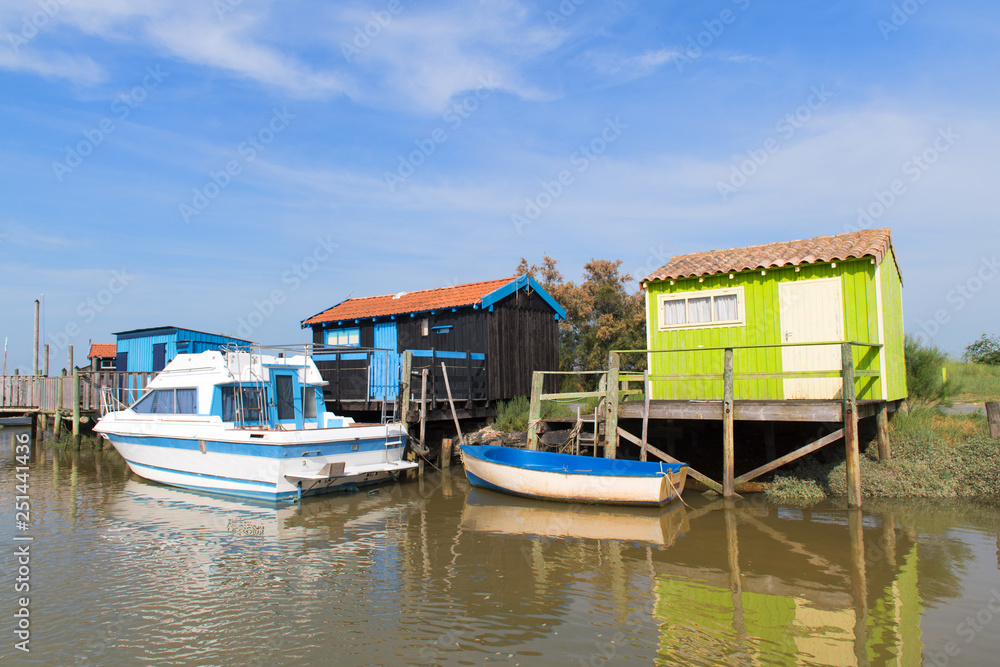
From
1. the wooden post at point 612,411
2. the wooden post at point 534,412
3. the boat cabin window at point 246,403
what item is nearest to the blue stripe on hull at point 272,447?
the boat cabin window at point 246,403

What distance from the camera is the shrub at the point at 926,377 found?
16.4 m

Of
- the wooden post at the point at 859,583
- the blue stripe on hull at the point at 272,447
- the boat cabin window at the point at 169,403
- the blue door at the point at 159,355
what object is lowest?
the wooden post at the point at 859,583

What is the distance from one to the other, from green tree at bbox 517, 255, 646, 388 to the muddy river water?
16019mm

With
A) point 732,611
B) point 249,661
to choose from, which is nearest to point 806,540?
point 732,611

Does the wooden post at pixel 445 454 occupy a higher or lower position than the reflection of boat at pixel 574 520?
higher

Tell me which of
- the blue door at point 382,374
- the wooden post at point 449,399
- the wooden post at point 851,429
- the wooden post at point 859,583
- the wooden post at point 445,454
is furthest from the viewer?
the blue door at point 382,374

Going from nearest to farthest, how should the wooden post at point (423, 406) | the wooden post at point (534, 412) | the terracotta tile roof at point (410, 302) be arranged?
the wooden post at point (534, 412)
the wooden post at point (423, 406)
the terracotta tile roof at point (410, 302)

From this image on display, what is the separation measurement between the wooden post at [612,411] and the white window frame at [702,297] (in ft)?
6.61

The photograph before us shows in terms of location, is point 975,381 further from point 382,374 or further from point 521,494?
point 382,374

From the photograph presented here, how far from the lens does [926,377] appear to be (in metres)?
16.4

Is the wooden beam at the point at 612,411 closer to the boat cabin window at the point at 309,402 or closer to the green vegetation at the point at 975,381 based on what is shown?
the boat cabin window at the point at 309,402

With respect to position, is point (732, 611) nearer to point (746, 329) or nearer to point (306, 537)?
point (306, 537)

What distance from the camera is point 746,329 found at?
44.2 ft

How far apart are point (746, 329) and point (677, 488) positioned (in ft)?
12.7
